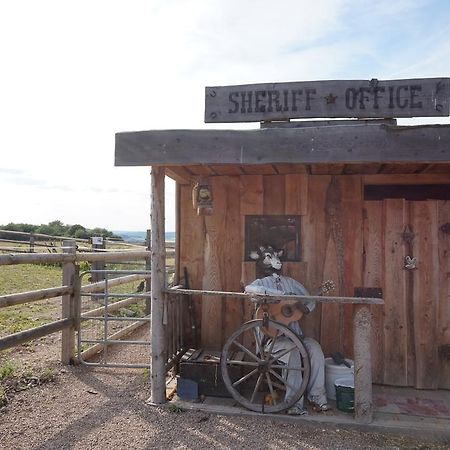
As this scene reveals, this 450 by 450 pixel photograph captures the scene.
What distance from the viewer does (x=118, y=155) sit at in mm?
4609

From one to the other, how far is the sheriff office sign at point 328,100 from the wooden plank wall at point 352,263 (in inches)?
37.9

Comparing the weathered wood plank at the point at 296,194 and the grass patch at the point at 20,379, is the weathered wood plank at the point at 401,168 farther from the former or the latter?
the grass patch at the point at 20,379

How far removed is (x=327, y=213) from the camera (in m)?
5.69

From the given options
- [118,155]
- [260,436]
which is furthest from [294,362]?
[118,155]

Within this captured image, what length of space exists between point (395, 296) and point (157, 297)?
2.74m

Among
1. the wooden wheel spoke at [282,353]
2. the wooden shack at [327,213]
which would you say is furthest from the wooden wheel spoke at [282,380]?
the wooden shack at [327,213]

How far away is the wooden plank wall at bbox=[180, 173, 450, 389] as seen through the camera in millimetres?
5465

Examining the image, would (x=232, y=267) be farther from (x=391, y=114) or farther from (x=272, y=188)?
(x=391, y=114)

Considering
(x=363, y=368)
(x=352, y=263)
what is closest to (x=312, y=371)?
(x=363, y=368)

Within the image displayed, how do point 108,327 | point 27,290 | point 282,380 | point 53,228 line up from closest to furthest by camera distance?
point 282,380 → point 108,327 → point 27,290 → point 53,228

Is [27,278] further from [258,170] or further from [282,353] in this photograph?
[282,353]

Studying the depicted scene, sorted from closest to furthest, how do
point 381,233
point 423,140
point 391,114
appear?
point 423,140 → point 391,114 → point 381,233

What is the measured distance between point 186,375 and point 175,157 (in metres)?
2.29

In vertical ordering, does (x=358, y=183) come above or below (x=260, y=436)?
above
